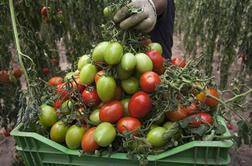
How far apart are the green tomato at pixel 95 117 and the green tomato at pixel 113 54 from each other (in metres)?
0.19

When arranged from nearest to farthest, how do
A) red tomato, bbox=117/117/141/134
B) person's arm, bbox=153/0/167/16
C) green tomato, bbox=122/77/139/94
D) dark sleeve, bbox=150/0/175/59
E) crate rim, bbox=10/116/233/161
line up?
1. crate rim, bbox=10/116/233/161
2. red tomato, bbox=117/117/141/134
3. green tomato, bbox=122/77/139/94
4. person's arm, bbox=153/0/167/16
5. dark sleeve, bbox=150/0/175/59

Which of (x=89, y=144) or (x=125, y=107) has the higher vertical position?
(x=125, y=107)

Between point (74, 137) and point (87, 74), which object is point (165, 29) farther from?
point (74, 137)

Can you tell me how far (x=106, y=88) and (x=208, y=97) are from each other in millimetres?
360

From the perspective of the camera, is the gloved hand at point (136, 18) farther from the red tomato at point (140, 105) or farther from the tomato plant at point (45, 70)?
the tomato plant at point (45, 70)

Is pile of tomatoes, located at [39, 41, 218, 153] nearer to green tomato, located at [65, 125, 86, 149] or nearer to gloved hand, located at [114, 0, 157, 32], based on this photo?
green tomato, located at [65, 125, 86, 149]

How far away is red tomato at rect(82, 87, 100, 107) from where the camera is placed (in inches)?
52.6

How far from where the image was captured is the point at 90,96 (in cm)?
134

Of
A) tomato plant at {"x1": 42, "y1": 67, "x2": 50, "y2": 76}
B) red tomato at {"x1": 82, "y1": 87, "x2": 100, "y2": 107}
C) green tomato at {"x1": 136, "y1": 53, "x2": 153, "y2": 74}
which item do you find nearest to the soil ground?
tomato plant at {"x1": 42, "y1": 67, "x2": 50, "y2": 76}

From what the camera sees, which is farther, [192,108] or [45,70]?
[45,70]

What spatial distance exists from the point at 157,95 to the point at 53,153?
0.42 m

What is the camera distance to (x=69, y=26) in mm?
3559

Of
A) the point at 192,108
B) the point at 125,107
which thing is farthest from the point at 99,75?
the point at 192,108

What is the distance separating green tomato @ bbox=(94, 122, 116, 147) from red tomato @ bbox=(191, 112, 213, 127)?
0.91ft
